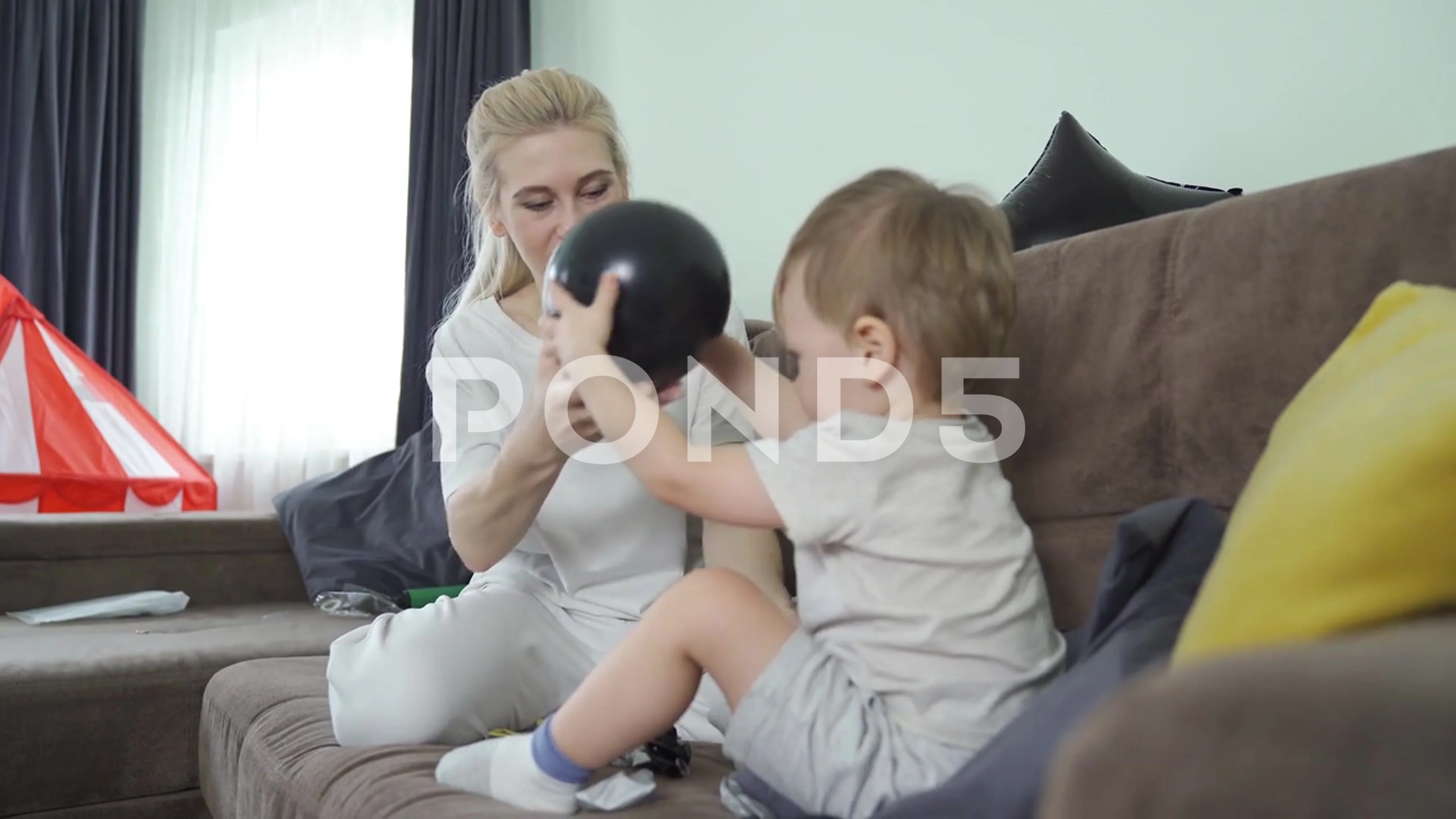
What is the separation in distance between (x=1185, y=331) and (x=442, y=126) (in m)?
3.46

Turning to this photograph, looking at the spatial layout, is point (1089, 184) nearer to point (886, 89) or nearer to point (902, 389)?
point (902, 389)

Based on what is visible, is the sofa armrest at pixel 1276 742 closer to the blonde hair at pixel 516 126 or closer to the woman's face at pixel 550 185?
the woman's face at pixel 550 185

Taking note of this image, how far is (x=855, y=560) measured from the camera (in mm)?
1026

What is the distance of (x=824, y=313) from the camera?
1.11m

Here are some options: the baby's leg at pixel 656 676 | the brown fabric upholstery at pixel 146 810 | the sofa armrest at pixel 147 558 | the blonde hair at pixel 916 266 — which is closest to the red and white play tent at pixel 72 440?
the sofa armrest at pixel 147 558

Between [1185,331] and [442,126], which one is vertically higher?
[442,126]

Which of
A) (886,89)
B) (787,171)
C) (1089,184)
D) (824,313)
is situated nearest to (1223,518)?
(824,313)

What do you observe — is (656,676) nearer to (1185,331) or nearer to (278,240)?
(1185,331)

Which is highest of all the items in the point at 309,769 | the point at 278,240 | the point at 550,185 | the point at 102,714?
the point at 550,185

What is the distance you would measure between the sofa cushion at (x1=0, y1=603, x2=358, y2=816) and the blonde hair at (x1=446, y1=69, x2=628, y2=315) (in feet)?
2.74

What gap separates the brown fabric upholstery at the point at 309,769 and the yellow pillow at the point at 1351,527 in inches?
21.7

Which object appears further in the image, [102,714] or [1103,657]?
[102,714]

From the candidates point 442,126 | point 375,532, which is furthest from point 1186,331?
point 442,126

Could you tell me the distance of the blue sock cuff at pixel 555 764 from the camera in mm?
1021
